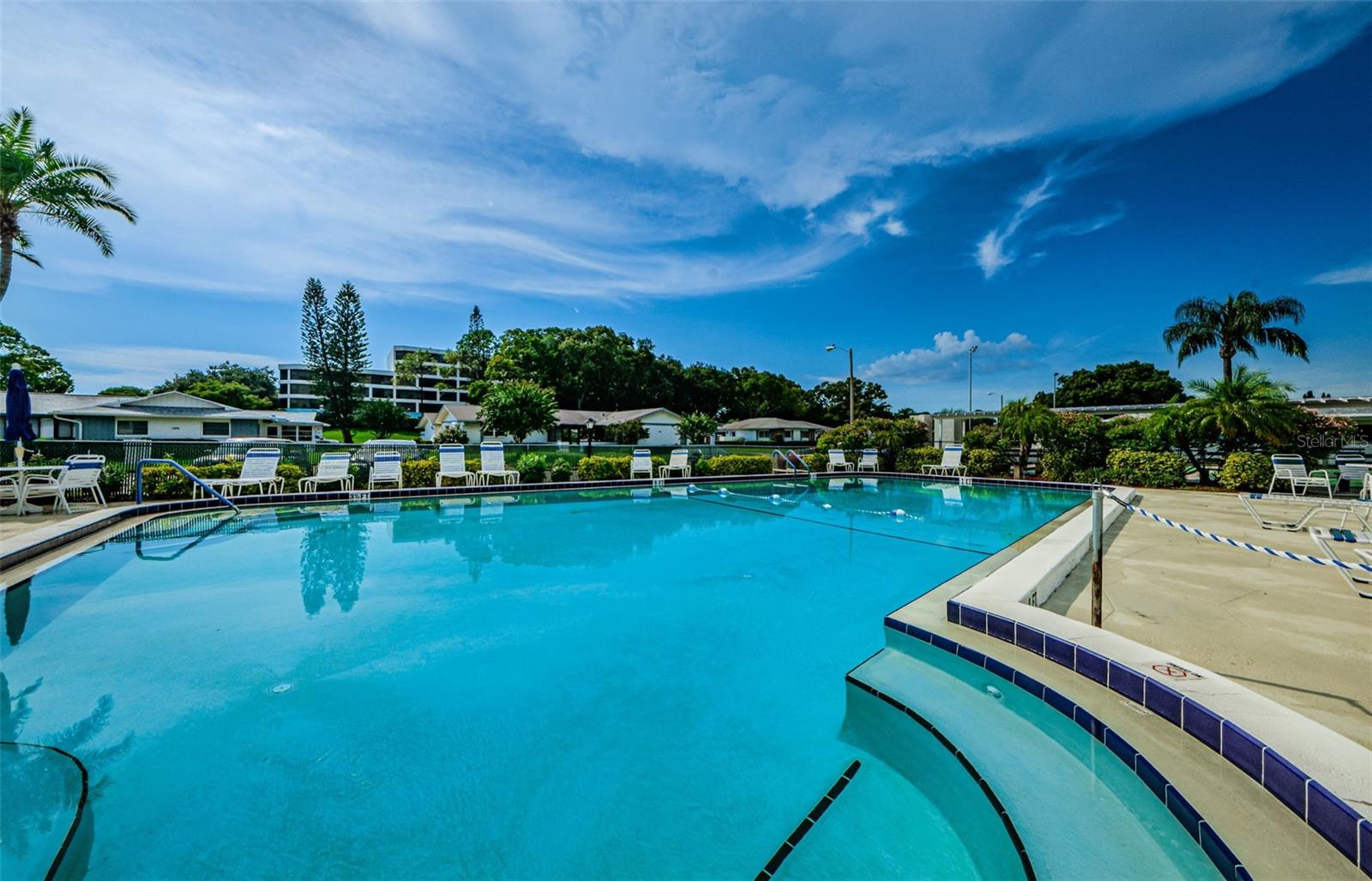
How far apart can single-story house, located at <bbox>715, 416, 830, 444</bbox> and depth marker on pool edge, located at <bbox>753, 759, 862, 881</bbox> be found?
136 feet

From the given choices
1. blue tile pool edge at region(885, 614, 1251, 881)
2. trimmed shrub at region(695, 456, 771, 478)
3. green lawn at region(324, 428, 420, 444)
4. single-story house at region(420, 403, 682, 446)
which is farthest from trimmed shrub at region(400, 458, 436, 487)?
green lawn at region(324, 428, 420, 444)

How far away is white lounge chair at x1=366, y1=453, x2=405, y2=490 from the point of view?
11.9 metres

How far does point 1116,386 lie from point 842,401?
2481 centimetres

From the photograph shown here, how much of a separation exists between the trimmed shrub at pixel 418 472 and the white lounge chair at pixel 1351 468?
18671 millimetres

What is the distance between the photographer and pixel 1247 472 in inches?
468

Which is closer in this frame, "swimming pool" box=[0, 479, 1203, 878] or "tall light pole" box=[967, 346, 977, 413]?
"swimming pool" box=[0, 479, 1203, 878]

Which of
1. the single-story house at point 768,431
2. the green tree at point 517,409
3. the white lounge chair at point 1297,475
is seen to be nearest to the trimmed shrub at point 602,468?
the green tree at point 517,409

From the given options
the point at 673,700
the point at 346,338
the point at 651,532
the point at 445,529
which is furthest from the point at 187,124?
the point at 346,338

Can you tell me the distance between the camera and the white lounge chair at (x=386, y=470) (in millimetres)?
11883

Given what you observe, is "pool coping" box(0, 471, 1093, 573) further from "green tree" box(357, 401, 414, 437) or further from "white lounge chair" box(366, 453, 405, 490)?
"green tree" box(357, 401, 414, 437)

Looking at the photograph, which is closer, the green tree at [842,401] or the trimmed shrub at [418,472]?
the trimmed shrub at [418,472]

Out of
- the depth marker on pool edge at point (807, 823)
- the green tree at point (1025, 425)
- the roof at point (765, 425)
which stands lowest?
the depth marker on pool edge at point (807, 823)

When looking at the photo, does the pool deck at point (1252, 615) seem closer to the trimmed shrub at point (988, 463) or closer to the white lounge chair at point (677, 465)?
the trimmed shrub at point (988, 463)

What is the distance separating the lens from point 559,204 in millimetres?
15258
